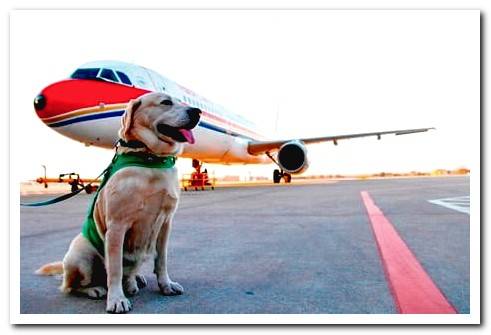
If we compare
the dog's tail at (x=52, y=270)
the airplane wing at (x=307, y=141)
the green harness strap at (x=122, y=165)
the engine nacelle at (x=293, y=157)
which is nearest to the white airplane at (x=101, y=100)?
the engine nacelle at (x=293, y=157)

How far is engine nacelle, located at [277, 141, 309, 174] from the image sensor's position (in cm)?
1217

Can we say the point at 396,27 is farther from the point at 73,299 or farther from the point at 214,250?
the point at 73,299

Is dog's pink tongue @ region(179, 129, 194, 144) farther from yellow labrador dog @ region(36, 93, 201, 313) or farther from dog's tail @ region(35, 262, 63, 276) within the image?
dog's tail @ region(35, 262, 63, 276)

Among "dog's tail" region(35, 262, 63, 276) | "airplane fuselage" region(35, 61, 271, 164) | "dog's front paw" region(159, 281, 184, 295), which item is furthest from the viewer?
"airplane fuselage" region(35, 61, 271, 164)

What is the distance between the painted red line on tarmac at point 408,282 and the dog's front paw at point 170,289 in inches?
41.3

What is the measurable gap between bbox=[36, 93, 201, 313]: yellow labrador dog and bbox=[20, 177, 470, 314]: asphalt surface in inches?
4.3

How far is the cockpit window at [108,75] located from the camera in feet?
26.1

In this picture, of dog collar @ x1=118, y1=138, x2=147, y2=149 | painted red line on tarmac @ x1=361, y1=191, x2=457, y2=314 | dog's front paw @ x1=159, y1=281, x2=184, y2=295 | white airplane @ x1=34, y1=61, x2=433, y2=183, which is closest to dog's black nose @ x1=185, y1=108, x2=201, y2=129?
dog collar @ x1=118, y1=138, x2=147, y2=149

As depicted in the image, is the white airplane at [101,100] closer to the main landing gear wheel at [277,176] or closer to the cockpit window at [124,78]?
the cockpit window at [124,78]

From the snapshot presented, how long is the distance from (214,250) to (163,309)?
125 cm

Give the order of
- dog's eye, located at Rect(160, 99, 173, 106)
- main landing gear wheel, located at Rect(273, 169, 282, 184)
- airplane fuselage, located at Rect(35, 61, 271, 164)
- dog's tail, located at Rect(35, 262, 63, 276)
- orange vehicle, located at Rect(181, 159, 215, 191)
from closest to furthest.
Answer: dog's eye, located at Rect(160, 99, 173, 106) → dog's tail, located at Rect(35, 262, 63, 276) → airplane fuselage, located at Rect(35, 61, 271, 164) → orange vehicle, located at Rect(181, 159, 215, 191) → main landing gear wheel, located at Rect(273, 169, 282, 184)

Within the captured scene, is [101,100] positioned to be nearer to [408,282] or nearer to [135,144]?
[135,144]

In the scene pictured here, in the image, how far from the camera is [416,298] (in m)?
1.92

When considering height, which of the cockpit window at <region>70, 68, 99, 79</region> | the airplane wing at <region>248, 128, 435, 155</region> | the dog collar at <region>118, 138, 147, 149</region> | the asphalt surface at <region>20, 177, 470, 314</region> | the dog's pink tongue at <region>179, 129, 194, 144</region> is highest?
the cockpit window at <region>70, 68, 99, 79</region>
